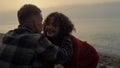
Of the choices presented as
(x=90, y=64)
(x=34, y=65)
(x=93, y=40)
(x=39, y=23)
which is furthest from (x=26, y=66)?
(x=93, y=40)

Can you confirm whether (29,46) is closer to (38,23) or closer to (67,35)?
(38,23)

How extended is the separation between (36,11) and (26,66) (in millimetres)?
663

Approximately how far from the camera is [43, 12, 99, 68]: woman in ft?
19.5

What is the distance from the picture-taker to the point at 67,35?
5984 mm

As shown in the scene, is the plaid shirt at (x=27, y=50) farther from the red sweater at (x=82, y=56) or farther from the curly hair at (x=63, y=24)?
the curly hair at (x=63, y=24)

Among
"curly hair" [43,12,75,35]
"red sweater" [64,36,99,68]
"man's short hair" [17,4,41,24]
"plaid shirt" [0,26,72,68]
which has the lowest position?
"red sweater" [64,36,99,68]

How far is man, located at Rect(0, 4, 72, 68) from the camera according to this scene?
17.9ft

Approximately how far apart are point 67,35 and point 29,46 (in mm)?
708

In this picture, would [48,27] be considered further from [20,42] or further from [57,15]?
[20,42]

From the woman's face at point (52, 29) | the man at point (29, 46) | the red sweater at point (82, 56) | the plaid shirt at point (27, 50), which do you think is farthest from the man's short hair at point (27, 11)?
the red sweater at point (82, 56)

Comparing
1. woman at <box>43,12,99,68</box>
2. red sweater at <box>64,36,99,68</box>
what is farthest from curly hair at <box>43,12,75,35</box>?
red sweater at <box>64,36,99,68</box>

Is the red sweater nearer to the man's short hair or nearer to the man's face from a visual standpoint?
the man's face

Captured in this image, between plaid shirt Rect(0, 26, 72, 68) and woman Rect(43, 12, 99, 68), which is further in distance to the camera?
woman Rect(43, 12, 99, 68)

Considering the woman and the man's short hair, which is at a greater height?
the man's short hair
